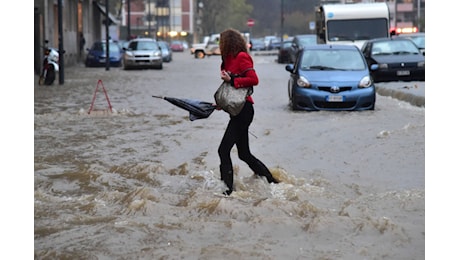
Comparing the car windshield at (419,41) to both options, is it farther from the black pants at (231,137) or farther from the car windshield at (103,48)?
the black pants at (231,137)

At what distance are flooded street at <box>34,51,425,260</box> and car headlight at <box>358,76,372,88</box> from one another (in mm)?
563

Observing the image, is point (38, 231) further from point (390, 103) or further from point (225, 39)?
point (390, 103)

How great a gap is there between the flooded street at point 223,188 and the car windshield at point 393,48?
29.9 feet

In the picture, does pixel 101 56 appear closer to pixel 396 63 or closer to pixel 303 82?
pixel 396 63

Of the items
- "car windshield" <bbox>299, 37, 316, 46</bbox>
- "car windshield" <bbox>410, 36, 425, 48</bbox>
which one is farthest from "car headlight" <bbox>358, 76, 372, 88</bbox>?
"car windshield" <bbox>299, 37, 316, 46</bbox>

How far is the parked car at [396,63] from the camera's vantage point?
85.4ft

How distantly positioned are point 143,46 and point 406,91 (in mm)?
23686

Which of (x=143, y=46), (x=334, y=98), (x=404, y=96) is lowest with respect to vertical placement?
(x=404, y=96)

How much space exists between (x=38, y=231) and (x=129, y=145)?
19.6 ft

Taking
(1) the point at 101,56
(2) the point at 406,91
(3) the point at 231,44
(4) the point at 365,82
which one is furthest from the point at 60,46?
(3) the point at 231,44

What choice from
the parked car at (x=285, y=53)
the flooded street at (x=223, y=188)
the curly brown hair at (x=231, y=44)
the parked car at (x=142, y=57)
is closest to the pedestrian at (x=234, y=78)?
the curly brown hair at (x=231, y=44)

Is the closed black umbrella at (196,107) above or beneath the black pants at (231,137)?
above

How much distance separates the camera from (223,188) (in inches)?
358
